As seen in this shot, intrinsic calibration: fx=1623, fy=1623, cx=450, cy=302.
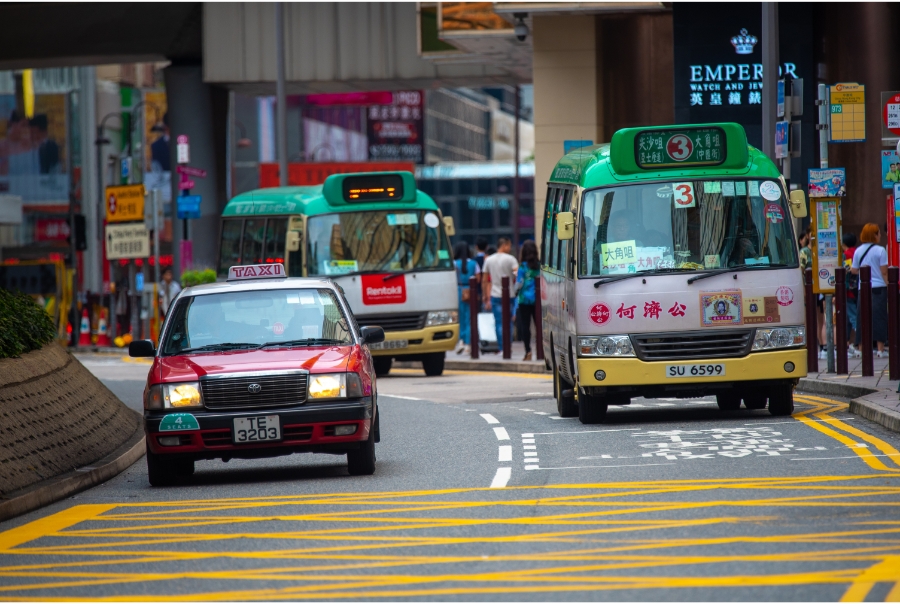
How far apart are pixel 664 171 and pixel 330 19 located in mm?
22396

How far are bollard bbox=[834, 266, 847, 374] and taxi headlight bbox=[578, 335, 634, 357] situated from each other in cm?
493

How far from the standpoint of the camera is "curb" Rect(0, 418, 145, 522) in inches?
432

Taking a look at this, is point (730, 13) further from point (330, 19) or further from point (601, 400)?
point (601, 400)

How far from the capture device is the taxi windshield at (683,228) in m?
15.4

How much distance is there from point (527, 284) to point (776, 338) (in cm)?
1084

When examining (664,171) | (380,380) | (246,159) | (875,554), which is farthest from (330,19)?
(246,159)

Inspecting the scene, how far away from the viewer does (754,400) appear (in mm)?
16797

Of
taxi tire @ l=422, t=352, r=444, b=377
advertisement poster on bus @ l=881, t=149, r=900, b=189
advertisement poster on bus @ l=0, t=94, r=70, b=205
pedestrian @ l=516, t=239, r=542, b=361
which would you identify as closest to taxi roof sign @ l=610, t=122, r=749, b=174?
advertisement poster on bus @ l=881, t=149, r=900, b=189

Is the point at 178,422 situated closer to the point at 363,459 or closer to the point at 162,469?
the point at 162,469

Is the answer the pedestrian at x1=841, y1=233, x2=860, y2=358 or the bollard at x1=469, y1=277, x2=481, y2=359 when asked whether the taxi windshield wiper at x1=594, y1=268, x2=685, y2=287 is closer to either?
the pedestrian at x1=841, y1=233, x2=860, y2=358

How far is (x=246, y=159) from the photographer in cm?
7712

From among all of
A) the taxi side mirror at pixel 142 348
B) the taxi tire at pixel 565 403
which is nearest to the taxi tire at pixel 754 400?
the taxi tire at pixel 565 403

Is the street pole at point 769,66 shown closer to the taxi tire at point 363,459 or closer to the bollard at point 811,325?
the bollard at point 811,325

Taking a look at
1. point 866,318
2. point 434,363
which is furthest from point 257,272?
point 434,363
